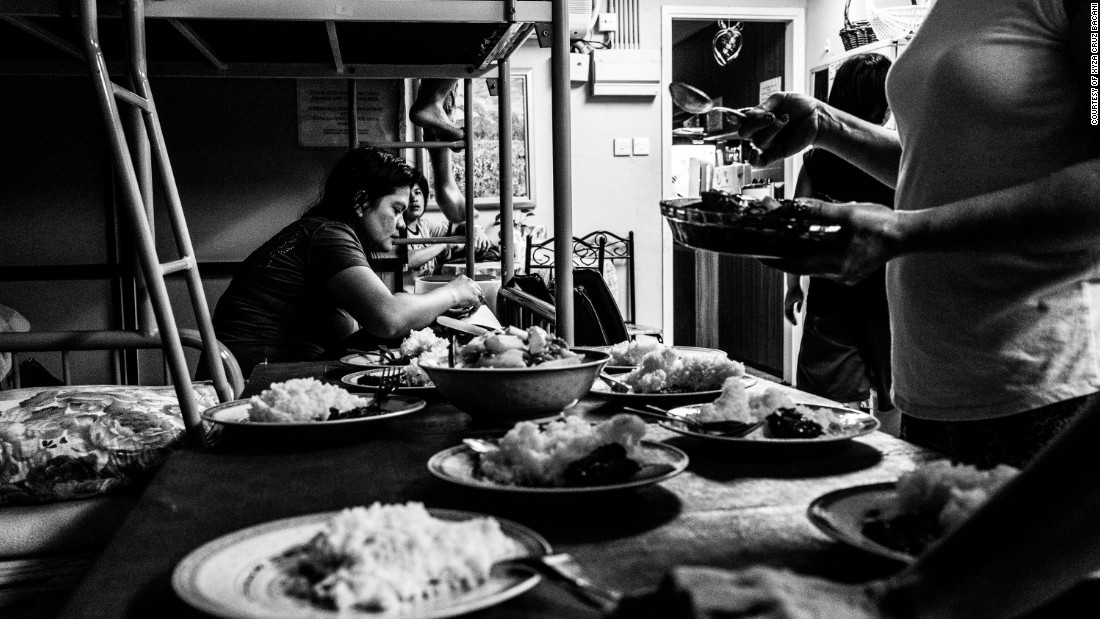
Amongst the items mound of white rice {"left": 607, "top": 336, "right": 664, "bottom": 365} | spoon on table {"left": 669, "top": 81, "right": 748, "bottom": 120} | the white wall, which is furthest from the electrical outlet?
mound of white rice {"left": 607, "top": 336, "right": 664, "bottom": 365}

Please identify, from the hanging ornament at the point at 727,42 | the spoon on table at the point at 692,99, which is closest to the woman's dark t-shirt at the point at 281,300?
the spoon on table at the point at 692,99

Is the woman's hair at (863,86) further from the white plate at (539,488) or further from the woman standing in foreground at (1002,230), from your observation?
the white plate at (539,488)

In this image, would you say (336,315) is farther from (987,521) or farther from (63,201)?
(987,521)

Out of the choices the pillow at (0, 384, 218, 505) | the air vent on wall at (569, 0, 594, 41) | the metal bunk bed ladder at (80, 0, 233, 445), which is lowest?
the pillow at (0, 384, 218, 505)

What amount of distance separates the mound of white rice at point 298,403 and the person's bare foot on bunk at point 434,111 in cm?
261

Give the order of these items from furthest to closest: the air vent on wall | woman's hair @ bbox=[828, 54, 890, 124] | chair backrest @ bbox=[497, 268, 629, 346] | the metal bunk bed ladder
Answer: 1. chair backrest @ bbox=[497, 268, 629, 346]
2. woman's hair @ bbox=[828, 54, 890, 124]
3. the air vent on wall
4. the metal bunk bed ladder

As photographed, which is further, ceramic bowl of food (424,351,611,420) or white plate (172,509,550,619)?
ceramic bowl of food (424,351,611,420)

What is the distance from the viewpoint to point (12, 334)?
1795 millimetres

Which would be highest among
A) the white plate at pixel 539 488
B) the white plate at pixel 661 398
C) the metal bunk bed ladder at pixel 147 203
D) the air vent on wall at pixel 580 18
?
the air vent on wall at pixel 580 18

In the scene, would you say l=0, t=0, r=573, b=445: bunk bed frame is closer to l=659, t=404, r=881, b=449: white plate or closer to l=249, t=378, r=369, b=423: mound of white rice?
l=249, t=378, r=369, b=423: mound of white rice

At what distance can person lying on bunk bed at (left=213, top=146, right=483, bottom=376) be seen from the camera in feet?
8.78

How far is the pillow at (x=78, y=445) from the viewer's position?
1.50 metres

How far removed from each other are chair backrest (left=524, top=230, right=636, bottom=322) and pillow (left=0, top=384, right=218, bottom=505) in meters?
4.39

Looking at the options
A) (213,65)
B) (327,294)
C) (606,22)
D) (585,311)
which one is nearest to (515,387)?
(327,294)
